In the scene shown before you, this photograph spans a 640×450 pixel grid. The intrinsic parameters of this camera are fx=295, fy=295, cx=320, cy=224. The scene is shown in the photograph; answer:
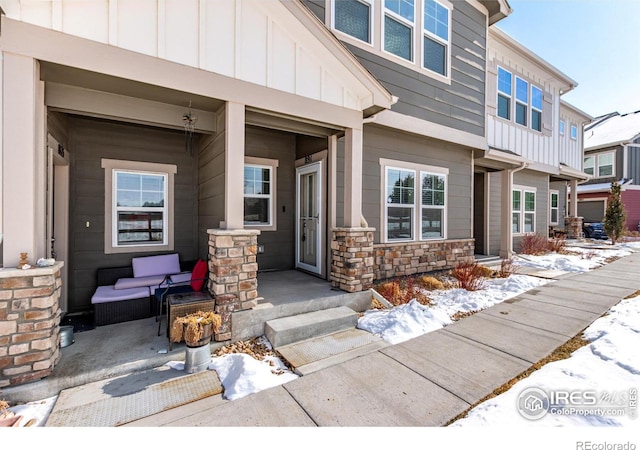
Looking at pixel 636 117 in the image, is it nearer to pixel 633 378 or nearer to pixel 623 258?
pixel 623 258

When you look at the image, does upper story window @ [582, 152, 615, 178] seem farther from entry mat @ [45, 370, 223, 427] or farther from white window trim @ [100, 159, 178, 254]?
entry mat @ [45, 370, 223, 427]

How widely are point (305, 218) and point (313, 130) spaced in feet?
6.68

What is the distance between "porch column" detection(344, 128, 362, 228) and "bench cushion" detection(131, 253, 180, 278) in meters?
3.16

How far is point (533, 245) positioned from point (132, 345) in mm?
11636

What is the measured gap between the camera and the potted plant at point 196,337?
9.81 feet

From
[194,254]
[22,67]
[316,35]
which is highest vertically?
[316,35]

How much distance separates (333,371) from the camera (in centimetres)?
301

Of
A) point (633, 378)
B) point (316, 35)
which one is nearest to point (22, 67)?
point (316, 35)

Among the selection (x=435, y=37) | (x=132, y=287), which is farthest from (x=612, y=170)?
(x=132, y=287)

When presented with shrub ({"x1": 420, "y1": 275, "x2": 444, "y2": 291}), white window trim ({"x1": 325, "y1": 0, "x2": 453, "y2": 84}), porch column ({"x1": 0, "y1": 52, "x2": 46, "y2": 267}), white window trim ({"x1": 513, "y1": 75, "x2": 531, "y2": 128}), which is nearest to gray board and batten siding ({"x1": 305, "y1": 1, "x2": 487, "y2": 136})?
white window trim ({"x1": 325, "y1": 0, "x2": 453, "y2": 84})

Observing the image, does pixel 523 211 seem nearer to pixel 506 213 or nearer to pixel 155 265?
pixel 506 213

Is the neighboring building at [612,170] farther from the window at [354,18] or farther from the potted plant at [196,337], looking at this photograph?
the potted plant at [196,337]

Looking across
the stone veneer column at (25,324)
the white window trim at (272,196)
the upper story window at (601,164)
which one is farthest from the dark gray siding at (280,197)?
the upper story window at (601,164)

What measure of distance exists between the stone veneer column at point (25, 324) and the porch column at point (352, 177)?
3671 millimetres
